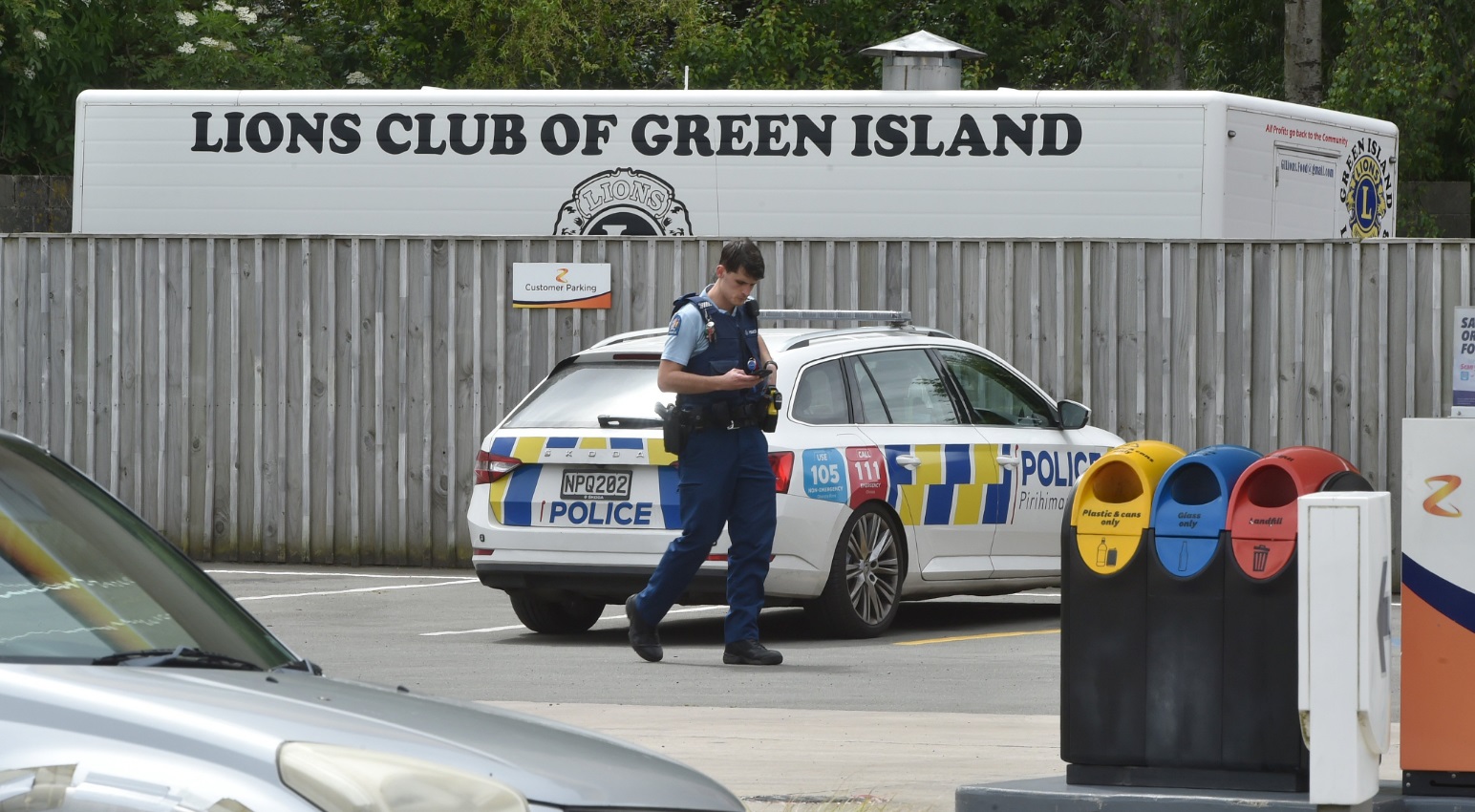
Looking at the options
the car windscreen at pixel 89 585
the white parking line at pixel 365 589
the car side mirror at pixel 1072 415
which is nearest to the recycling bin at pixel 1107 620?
the car windscreen at pixel 89 585

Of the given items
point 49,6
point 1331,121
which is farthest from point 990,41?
point 1331,121

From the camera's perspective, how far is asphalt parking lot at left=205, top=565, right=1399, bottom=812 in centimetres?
716

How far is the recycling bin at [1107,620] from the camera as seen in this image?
5.96m

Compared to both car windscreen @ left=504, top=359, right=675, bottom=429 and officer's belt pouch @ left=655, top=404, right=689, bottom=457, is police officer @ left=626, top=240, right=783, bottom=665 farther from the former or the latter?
car windscreen @ left=504, top=359, right=675, bottom=429

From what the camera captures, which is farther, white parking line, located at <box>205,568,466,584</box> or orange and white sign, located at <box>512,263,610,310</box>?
orange and white sign, located at <box>512,263,610,310</box>

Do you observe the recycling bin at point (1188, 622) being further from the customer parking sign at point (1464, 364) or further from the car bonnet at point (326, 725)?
the customer parking sign at point (1464, 364)

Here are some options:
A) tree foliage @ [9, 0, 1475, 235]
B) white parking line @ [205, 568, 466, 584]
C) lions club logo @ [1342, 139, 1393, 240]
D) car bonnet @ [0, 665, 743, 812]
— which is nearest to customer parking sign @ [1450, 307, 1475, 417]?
lions club logo @ [1342, 139, 1393, 240]

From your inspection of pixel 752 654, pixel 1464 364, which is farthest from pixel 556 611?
pixel 1464 364

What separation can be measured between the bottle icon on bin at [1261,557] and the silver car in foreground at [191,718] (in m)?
2.19

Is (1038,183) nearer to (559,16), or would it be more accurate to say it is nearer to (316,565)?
(316,565)

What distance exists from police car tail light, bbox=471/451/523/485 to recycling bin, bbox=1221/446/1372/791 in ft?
→ 18.6

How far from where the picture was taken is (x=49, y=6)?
87.8 feet

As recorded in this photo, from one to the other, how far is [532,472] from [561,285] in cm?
487

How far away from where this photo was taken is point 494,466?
11.1m
